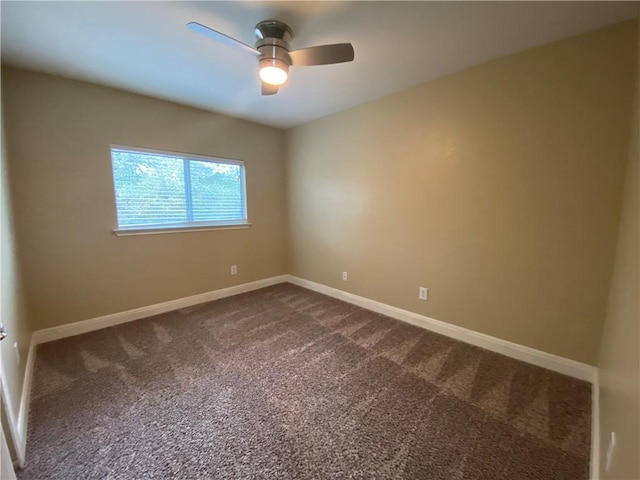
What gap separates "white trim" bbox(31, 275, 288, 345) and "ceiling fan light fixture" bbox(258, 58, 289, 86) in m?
2.66

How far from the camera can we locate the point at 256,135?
146 inches

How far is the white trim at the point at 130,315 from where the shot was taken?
95.0 inches

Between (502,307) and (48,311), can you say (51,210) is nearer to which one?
(48,311)

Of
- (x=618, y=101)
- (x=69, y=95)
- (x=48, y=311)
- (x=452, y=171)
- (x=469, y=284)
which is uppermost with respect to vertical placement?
(x=69, y=95)

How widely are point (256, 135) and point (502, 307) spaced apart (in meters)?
3.52

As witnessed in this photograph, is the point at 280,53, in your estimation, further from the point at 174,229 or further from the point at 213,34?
the point at 174,229

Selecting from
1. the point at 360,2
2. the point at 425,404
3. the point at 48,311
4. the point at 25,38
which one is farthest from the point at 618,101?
the point at 48,311

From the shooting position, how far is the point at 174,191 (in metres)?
3.10

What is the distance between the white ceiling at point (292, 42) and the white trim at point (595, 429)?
229 centimetres

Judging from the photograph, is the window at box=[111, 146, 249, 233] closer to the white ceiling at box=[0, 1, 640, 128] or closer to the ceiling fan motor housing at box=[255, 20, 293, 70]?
the white ceiling at box=[0, 1, 640, 128]

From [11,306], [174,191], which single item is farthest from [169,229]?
[11,306]

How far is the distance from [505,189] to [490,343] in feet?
4.27

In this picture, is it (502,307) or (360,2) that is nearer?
(360,2)

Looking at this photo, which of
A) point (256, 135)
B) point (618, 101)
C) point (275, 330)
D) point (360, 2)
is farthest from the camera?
point (256, 135)
